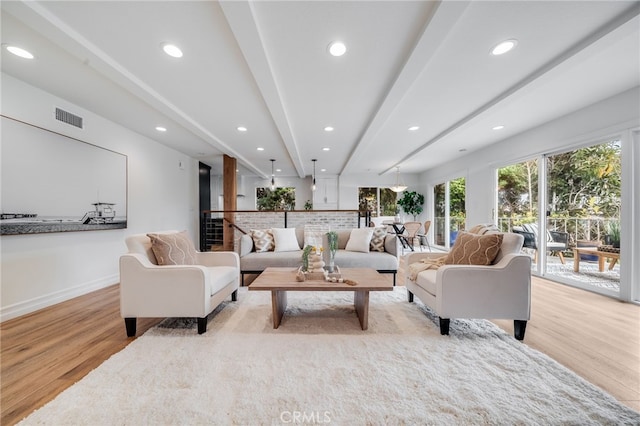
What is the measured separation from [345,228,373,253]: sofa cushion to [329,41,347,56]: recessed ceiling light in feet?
8.27

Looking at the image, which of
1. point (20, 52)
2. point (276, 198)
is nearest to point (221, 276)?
point (20, 52)

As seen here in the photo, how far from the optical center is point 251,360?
5.63 ft

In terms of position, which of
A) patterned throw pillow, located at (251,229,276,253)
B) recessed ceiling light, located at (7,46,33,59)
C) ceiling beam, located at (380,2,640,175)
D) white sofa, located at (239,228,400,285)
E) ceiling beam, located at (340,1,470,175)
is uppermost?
recessed ceiling light, located at (7,46,33,59)

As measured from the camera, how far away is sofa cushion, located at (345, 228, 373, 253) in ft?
12.6

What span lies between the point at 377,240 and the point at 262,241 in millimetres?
1824

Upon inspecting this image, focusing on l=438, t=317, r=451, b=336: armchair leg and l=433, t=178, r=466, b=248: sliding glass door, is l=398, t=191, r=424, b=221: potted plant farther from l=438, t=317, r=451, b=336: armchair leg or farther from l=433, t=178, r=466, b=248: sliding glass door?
l=438, t=317, r=451, b=336: armchair leg

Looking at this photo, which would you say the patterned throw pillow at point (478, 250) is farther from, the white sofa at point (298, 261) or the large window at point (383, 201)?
the large window at point (383, 201)

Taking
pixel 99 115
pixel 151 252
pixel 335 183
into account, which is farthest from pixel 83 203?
pixel 335 183

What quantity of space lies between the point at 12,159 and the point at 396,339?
13.1ft

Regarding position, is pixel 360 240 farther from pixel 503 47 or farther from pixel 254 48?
pixel 254 48

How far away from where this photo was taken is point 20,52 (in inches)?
83.4

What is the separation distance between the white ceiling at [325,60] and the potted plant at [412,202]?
4.62 m

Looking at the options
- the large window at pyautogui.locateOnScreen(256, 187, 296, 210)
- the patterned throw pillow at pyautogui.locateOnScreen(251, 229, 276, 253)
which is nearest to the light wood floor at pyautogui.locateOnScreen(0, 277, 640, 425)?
the patterned throw pillow at pyautogui.locateOnScreen(251, 229, 276, 253)

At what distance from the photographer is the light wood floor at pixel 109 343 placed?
1.48 metres
